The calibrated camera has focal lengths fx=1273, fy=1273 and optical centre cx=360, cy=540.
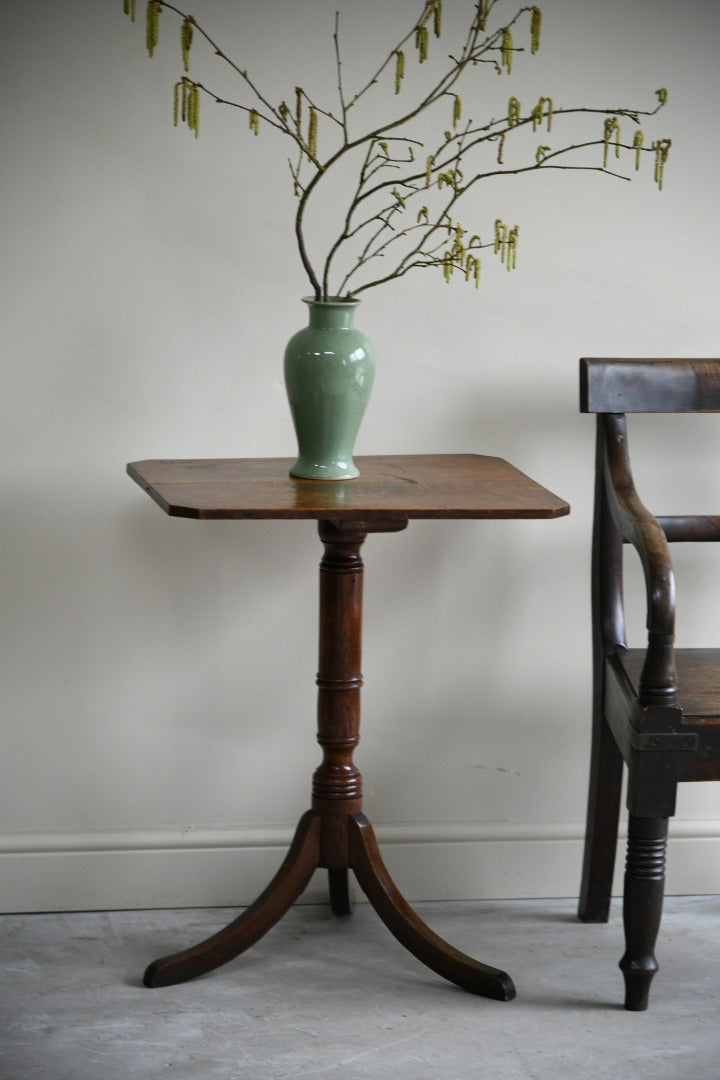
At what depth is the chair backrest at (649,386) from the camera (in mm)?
2045

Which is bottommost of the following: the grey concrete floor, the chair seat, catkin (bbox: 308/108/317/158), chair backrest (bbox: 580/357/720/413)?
the grey concrete floor

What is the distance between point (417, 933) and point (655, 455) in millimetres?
930

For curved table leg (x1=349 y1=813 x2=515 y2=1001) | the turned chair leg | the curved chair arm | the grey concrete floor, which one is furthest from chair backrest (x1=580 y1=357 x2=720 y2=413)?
the grey concrete floor

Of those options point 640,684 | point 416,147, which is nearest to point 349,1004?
point 640,684

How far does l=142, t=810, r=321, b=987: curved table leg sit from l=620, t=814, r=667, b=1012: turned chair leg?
49cm

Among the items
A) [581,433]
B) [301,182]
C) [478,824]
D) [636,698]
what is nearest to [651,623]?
[636,698]

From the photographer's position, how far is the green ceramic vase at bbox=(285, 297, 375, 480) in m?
1.80

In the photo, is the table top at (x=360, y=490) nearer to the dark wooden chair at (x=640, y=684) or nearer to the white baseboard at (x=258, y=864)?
the dark wooden chair at (x=640, y=684)

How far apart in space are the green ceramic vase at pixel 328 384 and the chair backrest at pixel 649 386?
1.34 feet

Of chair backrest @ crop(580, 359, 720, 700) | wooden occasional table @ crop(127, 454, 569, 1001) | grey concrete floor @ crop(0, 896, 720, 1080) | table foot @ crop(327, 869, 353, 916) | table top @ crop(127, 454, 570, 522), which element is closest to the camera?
table top @ crop(127, 454, 570, 522)

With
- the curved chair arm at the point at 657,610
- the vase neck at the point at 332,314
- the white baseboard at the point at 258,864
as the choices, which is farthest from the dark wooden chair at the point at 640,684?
the vase neck at the point at 332,314

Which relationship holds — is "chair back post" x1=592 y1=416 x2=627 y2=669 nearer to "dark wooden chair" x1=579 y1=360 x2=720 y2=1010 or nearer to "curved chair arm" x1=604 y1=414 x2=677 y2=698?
"dark wooden chair" x1=579 y1=360 x2=720 y2=1010

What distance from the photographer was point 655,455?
228 centimetres

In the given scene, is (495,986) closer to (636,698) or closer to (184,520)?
(636,698)
